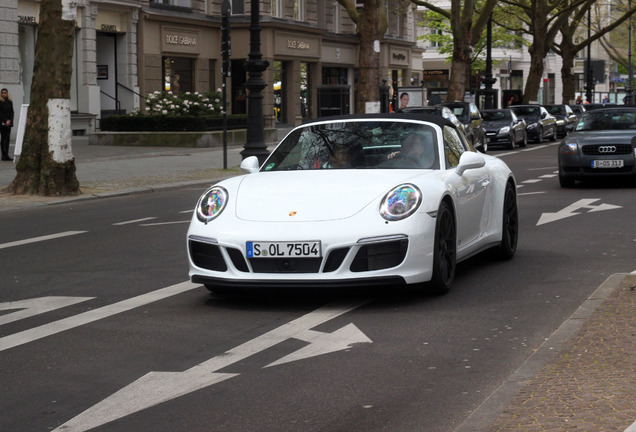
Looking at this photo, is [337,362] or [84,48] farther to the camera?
[84,48]

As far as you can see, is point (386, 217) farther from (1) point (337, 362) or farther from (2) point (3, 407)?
(2) point (3, 407)

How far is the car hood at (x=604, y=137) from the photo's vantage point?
19375mm

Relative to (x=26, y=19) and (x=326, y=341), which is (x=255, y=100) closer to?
(x=26, y=19)

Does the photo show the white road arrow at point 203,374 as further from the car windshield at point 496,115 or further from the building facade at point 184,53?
the car windshield at point 496,115

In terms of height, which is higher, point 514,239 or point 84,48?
point 84,48

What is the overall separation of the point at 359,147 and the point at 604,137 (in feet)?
37.8

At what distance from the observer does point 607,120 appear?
67.7 feet

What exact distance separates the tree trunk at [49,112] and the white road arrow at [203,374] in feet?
38.1

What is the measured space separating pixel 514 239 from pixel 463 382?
16.2ft

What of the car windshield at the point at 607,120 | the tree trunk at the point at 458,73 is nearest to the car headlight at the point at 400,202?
the car windshield at the point at 607,120

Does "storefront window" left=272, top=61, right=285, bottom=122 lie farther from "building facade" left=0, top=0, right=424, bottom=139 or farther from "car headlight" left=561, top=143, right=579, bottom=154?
"car headlight" left=561, top=143, right=579, bottom=154

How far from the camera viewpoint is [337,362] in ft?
20.6

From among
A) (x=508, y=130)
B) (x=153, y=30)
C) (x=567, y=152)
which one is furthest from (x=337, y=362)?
(x=153, y=30)

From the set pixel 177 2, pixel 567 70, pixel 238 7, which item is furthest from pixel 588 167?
pixel 567 70
